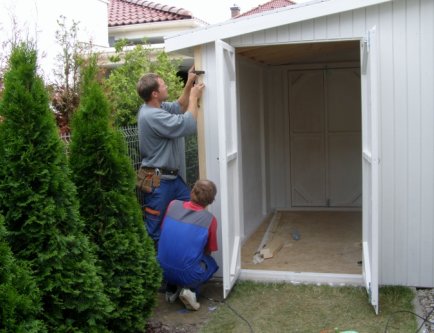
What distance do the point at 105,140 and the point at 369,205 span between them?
7.66 ft

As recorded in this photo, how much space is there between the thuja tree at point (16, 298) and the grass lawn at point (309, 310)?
5.92 ft

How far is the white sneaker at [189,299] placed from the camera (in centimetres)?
471

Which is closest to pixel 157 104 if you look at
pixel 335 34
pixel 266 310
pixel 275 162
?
pixel 335 34

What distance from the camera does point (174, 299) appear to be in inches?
196

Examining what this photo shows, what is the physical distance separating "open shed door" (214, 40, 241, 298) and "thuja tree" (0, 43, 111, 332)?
1.75 meters

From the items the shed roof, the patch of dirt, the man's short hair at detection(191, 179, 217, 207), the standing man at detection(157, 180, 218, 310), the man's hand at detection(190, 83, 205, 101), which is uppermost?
the shed roof

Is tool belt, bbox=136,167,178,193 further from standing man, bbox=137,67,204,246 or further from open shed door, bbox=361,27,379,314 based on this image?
open shed door, bbox=361,27,379,314

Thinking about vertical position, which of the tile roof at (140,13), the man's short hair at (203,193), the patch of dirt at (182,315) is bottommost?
the patch of dirt at (182,315)

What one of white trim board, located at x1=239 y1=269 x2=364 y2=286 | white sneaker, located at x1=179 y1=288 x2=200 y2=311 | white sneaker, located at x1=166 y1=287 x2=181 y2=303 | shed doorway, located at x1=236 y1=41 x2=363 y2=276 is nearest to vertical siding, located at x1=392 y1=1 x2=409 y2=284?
white trim board, located at x1=239 y1=269 x2=364 y2=286

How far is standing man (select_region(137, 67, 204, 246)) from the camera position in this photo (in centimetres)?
488

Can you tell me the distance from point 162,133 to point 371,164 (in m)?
1.77

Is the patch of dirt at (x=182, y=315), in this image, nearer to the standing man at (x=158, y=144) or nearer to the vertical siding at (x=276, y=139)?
the standing man at (x=158, y=144)

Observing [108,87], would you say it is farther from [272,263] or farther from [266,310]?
[266,310]

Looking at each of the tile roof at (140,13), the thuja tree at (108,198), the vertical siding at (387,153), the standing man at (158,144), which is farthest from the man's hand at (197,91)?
the tile roof at (140,13)
